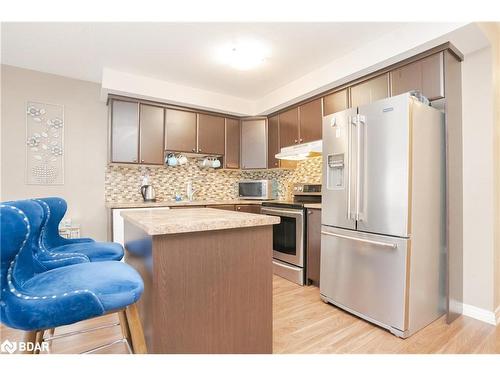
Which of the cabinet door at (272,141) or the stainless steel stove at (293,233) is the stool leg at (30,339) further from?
the cabinet door at (272,141)

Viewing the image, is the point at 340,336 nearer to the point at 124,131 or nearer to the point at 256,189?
the point at 256,189

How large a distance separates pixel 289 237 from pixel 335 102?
A: 1665 mm

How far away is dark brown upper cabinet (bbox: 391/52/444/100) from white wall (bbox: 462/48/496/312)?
0.40 meters

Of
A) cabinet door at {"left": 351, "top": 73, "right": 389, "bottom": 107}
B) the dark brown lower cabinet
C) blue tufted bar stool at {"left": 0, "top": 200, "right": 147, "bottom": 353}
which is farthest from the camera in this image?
the dark brown lower cabinet

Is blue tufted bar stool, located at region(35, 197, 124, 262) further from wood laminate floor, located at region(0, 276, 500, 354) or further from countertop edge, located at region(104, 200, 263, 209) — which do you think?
countertop edge, located at region(104, 200, 263, 209)

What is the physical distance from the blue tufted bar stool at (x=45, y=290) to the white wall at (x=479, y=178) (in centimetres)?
263

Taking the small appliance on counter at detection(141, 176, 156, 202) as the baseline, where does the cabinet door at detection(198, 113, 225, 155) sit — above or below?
above

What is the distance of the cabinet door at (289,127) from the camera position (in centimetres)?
362

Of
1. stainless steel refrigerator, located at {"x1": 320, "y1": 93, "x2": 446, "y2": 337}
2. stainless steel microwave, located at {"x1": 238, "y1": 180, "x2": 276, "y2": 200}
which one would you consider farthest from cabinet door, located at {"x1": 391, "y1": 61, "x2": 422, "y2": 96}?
stainless steel microwave, located at {"x1": 238, "y1": 180, "x2": 276, "y2": 200}

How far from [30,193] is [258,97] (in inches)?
126

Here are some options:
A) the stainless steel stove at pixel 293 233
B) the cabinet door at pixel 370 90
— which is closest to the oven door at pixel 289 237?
the stainless steel stove at pixel 293 233

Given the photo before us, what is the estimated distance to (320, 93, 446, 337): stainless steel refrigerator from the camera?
1919 mm

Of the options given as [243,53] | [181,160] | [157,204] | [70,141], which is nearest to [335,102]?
[243,53]
